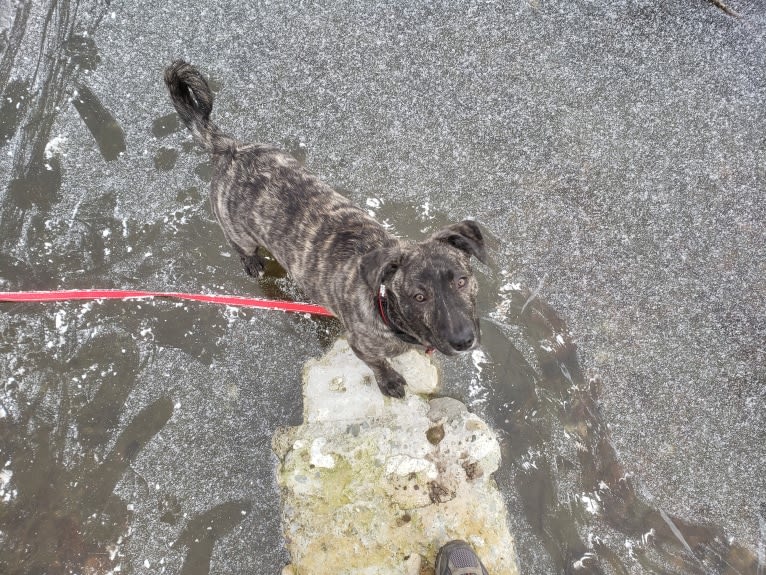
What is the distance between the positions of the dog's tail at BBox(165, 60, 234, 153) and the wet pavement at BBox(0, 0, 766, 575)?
3.44 feet

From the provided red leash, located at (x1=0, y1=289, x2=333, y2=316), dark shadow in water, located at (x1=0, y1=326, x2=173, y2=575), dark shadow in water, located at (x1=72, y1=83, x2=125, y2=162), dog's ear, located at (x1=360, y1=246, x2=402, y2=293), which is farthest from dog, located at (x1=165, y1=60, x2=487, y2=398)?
dark shadow in water, located at (x1=0, y1=326, x2=173, y2=575)

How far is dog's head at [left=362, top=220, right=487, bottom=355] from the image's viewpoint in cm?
263

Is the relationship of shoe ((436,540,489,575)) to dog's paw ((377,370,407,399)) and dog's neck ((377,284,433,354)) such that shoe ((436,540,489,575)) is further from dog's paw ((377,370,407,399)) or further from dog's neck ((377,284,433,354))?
dog's neck ((377,284,433,354))

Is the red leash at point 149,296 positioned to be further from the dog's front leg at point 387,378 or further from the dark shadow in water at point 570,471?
the dark shadow in water at point 570,471

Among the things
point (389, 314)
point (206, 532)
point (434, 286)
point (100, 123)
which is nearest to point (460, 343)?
point (434, 286)

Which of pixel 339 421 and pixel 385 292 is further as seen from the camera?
pixel 339 421

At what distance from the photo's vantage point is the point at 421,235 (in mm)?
4445

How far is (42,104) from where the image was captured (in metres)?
4.66

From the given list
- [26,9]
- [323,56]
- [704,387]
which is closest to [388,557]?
[704,387]

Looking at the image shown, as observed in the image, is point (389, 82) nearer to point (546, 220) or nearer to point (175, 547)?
point (546, 220)

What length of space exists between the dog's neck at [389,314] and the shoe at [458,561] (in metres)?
1.68

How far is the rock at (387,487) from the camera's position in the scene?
3590mm

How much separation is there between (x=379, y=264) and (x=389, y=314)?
1.28ft

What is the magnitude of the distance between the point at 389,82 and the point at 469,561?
4.52m
